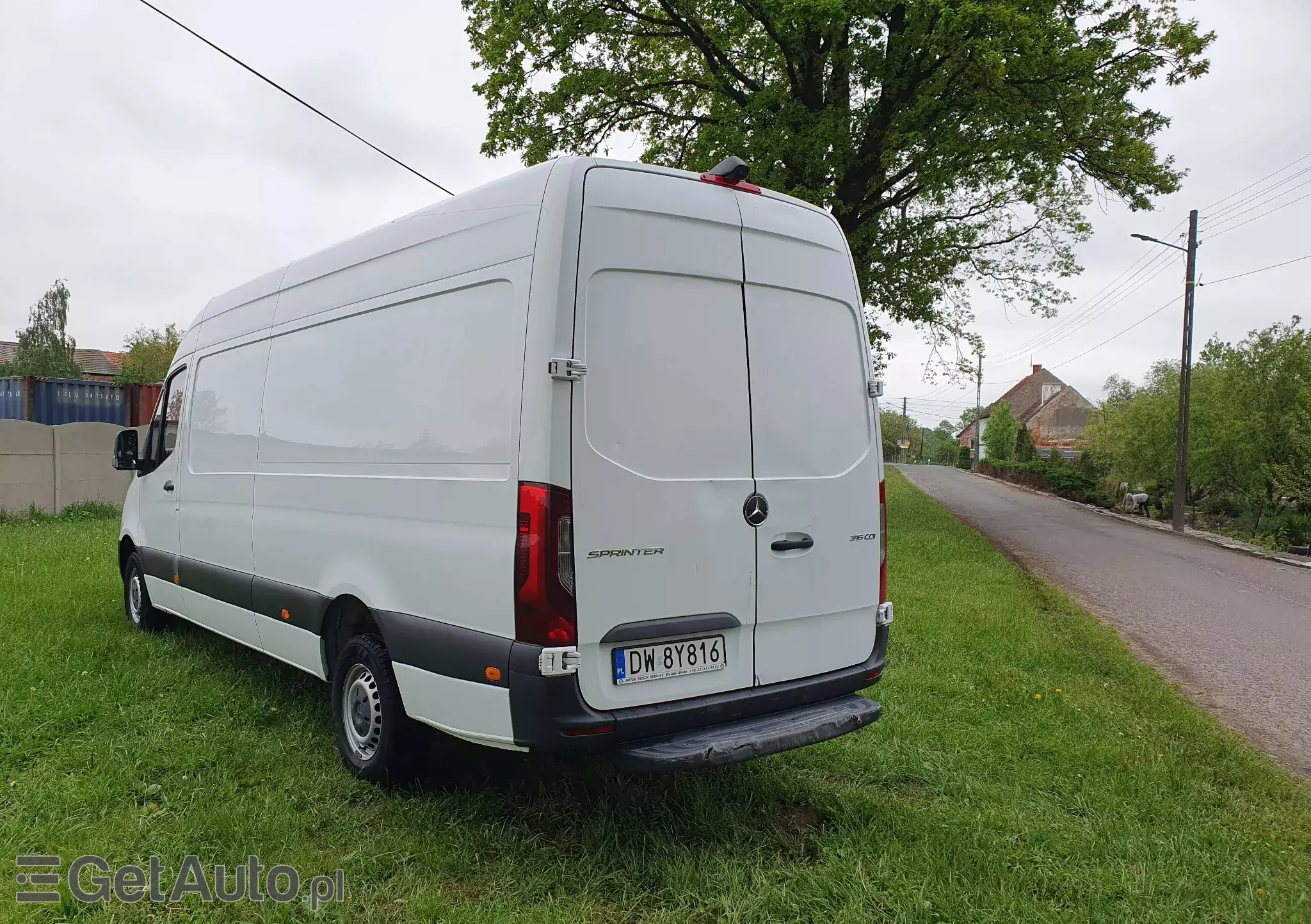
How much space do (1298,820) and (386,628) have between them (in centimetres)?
406

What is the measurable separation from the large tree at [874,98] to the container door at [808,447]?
10991mm

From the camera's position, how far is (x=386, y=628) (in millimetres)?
3787

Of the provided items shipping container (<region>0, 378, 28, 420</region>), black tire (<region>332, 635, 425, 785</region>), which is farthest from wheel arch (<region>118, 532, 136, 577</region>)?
shipping container (<region>0, 378, 28, 420</region>)

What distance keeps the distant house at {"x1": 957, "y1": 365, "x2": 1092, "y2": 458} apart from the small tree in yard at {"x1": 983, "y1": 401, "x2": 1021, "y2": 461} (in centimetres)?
174

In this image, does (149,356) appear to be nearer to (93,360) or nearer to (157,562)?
(93,360)

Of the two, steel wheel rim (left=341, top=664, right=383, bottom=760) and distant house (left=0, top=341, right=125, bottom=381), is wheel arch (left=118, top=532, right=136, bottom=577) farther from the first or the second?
distant house (left=0, top=341, right=125, bottom=381)

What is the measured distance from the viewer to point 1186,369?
2198 centimetres

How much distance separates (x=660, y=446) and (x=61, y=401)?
18175 mm

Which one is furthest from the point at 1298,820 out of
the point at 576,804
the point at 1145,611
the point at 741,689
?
the point at 1145,611

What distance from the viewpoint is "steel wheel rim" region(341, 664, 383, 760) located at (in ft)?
13.1

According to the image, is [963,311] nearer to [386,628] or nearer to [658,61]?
[658,61]

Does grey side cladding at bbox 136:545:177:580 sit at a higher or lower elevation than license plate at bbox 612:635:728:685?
lower

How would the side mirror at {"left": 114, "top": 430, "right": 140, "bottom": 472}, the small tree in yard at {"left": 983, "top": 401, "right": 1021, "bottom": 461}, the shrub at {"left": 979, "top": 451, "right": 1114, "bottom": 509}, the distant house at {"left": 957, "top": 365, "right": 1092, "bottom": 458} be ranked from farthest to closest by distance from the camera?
the distant house at {"left": 957, "top": 365, "right": 1092, "bottom": 458}
the small tree in yard at {"left": 983, "top": 401, "right": 1021, "bottom": 461}
the shrub at {"left": 979, "top": 451, "right": 1114, "bottom": 509}
the side mirror at {"left": 114, "top": 430, "right": 140, "bottom": 472}

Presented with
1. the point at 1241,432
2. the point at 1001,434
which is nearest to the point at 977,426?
the point at 1001,434
